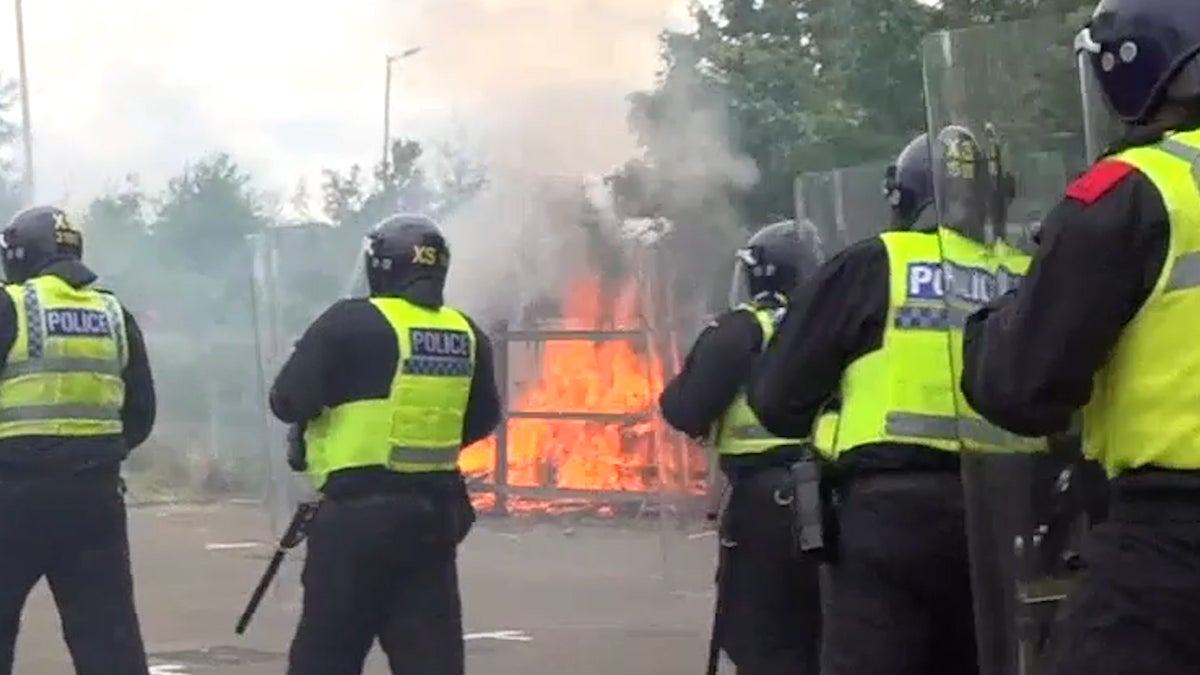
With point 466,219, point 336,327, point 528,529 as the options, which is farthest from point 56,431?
point 466,219

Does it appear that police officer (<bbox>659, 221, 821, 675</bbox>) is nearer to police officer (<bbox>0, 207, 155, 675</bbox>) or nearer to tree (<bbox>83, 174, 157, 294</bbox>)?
police officer (<bbox>0, 207, 155, 675</bbox>)

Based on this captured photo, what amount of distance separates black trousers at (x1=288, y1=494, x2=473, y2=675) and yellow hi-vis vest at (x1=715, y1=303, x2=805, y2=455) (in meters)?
0.82

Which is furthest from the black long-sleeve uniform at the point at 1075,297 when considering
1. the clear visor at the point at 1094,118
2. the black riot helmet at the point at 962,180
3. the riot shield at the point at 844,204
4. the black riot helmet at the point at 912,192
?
the riot shield at the point at 844,204

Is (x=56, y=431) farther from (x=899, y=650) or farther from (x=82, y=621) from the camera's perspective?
(x=899, y=650)

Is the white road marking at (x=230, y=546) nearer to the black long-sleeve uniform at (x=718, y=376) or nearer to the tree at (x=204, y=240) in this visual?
the tree at (x=204, y=240)

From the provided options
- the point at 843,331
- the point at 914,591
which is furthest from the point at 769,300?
the point at 914,591

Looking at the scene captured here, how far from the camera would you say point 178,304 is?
2677cm

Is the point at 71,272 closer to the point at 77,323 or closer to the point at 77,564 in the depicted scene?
the point at 77,323

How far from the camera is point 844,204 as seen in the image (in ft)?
29.9

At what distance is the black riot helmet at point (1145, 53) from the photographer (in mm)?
3123

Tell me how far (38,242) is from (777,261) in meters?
2.23

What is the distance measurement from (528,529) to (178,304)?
11.7 m

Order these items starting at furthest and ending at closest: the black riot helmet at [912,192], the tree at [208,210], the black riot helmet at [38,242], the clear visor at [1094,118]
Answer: the tree at [208,210], the black riot helmet at [38,242], the black riot helmet at [912,192], the clear visor at [1094,118]

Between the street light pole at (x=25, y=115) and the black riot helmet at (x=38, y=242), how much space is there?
21.1 metres
